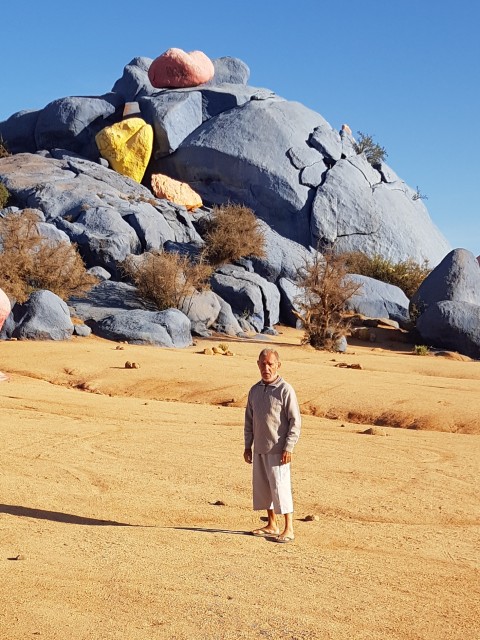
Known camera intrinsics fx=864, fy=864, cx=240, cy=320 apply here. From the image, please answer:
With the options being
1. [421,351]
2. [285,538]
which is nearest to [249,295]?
[421,351]

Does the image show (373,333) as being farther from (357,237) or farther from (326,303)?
(357,237)

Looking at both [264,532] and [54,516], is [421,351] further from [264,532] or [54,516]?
[54,516]

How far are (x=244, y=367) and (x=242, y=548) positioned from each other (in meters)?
8.75

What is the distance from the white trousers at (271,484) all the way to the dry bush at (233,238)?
1910cm

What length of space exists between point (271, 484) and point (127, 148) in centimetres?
2922

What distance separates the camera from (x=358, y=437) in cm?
986

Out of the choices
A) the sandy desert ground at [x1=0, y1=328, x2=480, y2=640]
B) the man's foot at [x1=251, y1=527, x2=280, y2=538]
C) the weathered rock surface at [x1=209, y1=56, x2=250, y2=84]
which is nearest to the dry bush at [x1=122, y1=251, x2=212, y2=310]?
the sandy desert ground at [x1=0, y1=328, x2=480, y2=640]

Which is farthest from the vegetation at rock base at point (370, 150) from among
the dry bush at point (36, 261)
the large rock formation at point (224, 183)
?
the dry bush at point (36, 261)

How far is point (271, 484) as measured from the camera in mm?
5977

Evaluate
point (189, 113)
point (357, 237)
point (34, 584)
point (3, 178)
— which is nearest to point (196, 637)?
point (34, 584)

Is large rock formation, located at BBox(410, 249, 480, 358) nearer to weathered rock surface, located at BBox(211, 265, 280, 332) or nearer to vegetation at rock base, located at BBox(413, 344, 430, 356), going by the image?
vegetation at rock base, located at BBox(413, 344, 430, 356)

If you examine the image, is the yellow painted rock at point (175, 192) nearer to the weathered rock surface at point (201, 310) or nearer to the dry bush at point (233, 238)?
the dry bush at point (233, 238)

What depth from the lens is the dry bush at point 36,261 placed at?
2023 centimetres

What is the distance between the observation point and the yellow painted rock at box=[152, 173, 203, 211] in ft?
105
